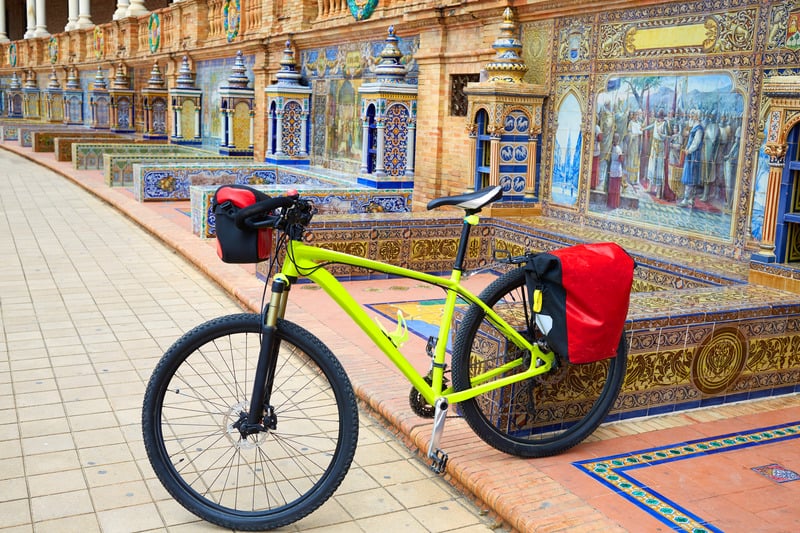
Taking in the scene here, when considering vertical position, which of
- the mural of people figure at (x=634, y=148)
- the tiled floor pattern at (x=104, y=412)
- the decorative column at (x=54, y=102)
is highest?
the decorative column at (x=54, y=102)

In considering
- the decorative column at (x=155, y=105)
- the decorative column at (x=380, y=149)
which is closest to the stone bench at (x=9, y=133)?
the decorative column at (x=155, y=105)

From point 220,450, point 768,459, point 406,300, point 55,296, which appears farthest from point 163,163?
point 768,459

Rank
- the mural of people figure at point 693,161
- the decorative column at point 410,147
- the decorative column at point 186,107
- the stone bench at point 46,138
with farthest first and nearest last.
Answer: the stone bench at point 46,138
the decorative column at point 186,107
the decorative column at point 410,147
the mural of people figure at point 693,161

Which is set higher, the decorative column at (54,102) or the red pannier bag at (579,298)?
the decorative column at (54,102)

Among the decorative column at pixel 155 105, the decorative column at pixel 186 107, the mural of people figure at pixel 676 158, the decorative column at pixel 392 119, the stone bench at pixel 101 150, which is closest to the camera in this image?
the mural of people figure at pixel 676 158

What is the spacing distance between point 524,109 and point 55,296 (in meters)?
5.10

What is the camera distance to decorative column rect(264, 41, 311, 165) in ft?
49.8

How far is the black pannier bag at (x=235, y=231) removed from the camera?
3465 mm

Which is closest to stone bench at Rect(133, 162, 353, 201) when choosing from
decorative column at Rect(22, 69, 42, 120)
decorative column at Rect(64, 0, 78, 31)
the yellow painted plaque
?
the yellow painted plaque

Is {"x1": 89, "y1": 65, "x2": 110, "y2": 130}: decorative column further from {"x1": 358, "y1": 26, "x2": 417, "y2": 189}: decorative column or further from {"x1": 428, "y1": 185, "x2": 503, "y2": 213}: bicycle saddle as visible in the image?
{"x1": 428, "y1": 185, "x2": 503, "y2": 213}: bicycle saddle

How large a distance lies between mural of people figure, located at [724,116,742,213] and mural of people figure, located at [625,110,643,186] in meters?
1.11

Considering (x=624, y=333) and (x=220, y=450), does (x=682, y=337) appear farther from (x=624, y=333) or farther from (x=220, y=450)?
(x=220, y=450)

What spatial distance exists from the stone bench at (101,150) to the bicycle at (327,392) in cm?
1549

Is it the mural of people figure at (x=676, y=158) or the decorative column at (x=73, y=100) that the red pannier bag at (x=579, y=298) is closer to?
the mural of people figure at (x=676, y=158)
